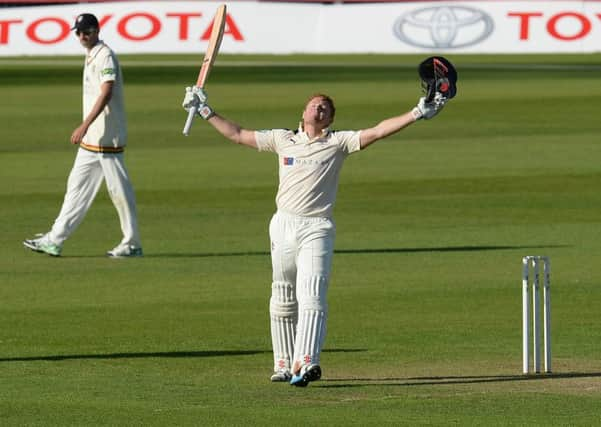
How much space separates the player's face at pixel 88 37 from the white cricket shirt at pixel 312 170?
522 cm

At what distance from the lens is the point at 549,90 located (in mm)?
30406

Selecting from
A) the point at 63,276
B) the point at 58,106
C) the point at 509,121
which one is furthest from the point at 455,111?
the point at 63,276

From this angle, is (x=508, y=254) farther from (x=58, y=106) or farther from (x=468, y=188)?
(x=58, y=106)

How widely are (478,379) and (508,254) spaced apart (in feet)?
17.7

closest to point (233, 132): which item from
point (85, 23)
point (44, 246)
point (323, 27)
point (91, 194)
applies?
point (85, 23)

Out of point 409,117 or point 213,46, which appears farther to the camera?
point 213,46

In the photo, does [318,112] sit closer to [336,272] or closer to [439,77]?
[439,77]

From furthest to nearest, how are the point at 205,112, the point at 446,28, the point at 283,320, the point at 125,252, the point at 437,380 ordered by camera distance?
the point at 446,28 < the point at 125,252 < the point at 205,112 < the point at 283,320 < the point at 437,380

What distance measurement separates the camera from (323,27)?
128 ft

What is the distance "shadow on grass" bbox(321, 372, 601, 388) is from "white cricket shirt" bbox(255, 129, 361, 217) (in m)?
0.93

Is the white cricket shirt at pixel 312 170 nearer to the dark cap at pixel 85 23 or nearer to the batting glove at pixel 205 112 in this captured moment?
the batting glove at pixel 205 112

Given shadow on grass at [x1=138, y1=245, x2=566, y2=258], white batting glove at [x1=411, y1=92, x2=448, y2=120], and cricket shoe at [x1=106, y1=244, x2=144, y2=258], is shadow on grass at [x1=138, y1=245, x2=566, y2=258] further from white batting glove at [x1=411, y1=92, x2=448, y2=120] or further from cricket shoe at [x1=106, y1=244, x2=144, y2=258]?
white batting glove at [x1=411, y1=92, x2=448, y2=120]

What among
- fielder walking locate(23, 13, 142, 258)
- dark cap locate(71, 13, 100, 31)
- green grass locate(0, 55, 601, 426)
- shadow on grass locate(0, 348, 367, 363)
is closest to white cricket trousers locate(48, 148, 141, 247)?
fielder walking locate(23, 13, 142, 258)

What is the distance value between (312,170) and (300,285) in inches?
25.6
